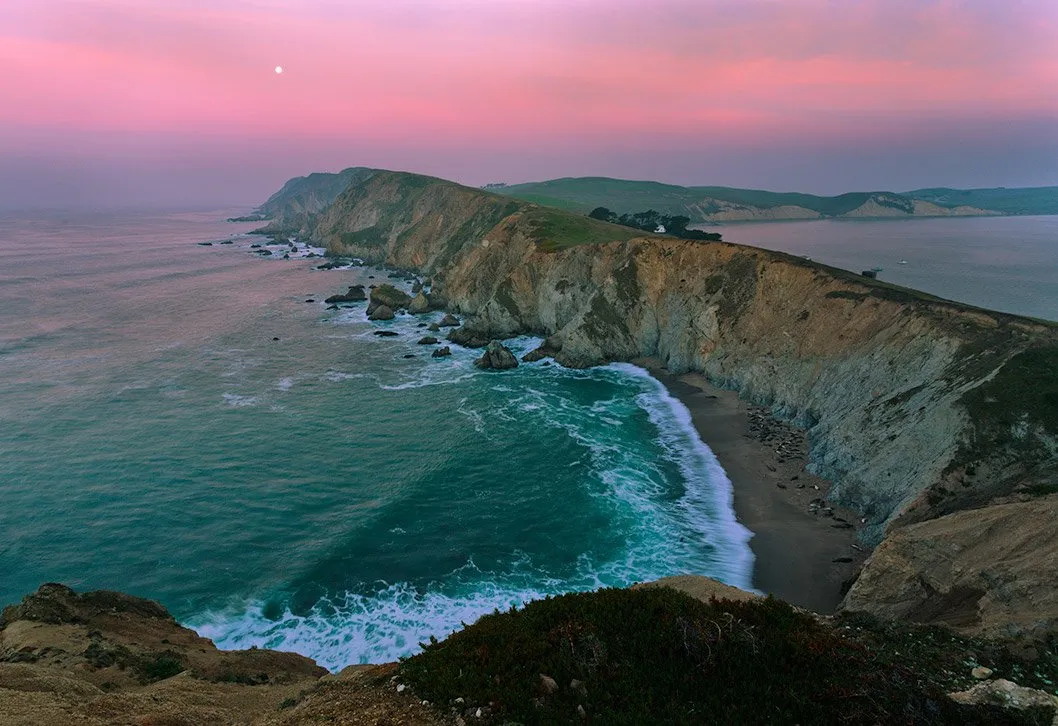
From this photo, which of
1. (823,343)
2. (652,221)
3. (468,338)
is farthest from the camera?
(652,221)

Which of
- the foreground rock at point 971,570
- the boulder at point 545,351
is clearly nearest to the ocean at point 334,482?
the boulder at point 545,351

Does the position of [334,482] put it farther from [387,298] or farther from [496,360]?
[387,298]

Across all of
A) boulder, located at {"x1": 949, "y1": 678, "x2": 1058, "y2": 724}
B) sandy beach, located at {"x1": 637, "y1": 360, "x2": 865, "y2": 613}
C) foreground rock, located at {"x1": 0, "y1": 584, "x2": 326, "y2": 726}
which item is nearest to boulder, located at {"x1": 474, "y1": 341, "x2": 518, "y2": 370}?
sandy beach, located at {"x1": 637, "y1": 360, "x2": 865, "y2": 613}

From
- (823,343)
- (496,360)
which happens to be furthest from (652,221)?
(823,343)

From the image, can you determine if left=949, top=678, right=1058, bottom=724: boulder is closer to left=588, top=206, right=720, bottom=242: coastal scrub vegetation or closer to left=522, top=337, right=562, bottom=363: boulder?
left=522, top=337, right=562, bottom=363: boulder

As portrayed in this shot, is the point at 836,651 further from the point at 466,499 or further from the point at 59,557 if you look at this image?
the point at 59,557

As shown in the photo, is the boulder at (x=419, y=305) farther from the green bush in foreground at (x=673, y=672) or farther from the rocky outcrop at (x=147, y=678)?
the green bush in foreground at (x=673, y=672)

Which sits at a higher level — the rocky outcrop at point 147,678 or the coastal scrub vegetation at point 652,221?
the coastal scrub vegetation at point 652,221

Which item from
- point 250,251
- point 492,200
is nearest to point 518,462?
point 492,200
